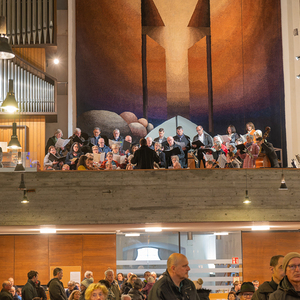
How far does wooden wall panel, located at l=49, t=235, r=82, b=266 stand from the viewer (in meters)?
13.5

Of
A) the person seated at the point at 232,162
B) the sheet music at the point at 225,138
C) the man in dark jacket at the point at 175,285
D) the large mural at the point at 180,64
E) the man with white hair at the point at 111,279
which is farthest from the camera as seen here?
the large mural at the point at 180,64

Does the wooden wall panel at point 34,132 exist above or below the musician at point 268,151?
above

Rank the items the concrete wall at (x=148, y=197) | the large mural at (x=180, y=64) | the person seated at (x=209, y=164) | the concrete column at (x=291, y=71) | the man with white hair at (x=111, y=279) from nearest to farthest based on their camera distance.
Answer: the man with white hair at (x=111, y=279) → the concrete wall at (x=148, y=197) → the person seated at (x=209, y=164) → the concrete column at (x=291, y=71) → the large mural at (x=180, y=64)

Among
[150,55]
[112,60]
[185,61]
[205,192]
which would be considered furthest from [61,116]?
[205,192]

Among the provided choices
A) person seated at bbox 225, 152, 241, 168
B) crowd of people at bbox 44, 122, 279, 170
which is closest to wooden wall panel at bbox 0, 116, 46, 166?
Result: crowd of people at bbox 44, 122, 279, 170

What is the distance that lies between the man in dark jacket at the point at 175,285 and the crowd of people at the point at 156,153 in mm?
6957

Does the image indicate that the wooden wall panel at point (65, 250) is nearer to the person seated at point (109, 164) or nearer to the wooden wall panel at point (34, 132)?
the wooden wall panel at point (34, 132)

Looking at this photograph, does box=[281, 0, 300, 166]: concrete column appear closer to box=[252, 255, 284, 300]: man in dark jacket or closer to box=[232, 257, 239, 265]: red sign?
box=[232, 257, 239, 265]: red sign

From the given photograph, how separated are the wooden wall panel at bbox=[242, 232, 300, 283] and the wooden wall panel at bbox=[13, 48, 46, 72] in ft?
27.4

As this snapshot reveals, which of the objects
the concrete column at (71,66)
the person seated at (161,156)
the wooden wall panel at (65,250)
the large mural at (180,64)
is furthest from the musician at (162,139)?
the wooden wall panel at (65,250)

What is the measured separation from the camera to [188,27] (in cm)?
1628

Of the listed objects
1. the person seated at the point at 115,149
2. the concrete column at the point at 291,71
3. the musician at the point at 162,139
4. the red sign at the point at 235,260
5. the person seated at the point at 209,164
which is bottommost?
the red sign at the point at 235,260

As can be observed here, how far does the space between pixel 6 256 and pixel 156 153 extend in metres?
6.03

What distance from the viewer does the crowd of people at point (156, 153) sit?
10.4 m
